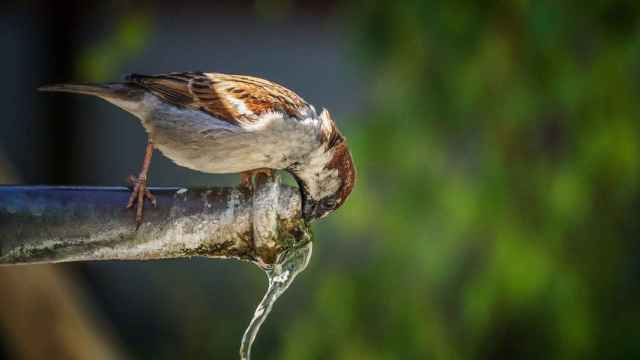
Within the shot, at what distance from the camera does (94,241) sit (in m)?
1.24

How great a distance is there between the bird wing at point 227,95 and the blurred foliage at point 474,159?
0.95m

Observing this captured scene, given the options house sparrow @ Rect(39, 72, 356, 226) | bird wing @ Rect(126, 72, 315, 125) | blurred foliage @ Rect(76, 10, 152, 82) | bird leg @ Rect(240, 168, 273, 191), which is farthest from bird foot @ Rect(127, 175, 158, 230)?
blurred foliage @ Rect(76, 10, 152, 82)

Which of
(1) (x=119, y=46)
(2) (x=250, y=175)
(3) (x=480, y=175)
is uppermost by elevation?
(2) (x=250, y=175)

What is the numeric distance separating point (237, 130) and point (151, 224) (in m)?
0.27

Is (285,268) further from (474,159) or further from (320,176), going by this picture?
(474,159)

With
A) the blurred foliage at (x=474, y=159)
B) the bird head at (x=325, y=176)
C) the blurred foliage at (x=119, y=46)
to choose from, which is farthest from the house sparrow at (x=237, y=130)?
the blurred foliage at (x=474, y=159)

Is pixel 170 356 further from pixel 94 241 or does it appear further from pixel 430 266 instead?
pixel 94 241

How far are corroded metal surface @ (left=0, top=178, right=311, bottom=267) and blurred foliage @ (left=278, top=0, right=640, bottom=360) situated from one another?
124 cm

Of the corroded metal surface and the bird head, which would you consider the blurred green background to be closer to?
the bird head

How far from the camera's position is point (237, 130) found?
1.48m

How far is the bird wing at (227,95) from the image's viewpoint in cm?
149

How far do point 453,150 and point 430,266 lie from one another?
0.89 feet

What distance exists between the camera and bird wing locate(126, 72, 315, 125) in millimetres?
1485

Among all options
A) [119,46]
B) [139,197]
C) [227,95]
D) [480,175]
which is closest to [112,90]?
[227,95]
